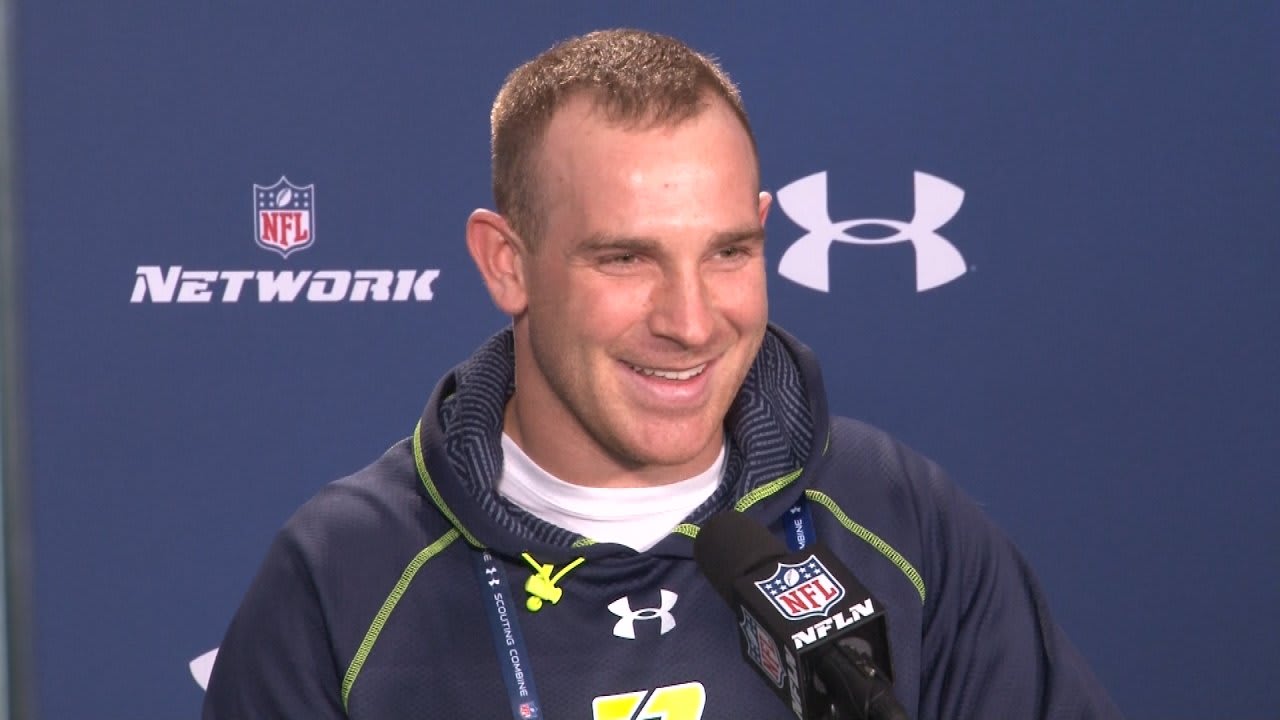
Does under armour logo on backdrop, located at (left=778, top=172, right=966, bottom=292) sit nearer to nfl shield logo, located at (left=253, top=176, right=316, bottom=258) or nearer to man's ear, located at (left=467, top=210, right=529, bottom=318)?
nfl shield logo, located at (left=253, top=176, right=316, bottom=258)

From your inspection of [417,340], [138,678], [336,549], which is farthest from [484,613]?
[138,678]

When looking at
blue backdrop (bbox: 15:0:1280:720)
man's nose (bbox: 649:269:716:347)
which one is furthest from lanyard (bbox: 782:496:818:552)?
blue backdrop (bbox: 15:0:1280:720)

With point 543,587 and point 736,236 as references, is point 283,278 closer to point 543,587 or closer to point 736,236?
point 543,587

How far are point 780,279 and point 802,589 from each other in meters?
1.25

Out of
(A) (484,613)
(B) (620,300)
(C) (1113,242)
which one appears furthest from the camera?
(C) (1113,242)

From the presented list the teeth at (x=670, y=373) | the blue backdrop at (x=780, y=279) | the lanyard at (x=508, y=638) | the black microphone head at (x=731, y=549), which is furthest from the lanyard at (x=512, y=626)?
the blue backdrop at (x=780, y=279)

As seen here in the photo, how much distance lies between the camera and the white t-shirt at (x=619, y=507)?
4.63 feet

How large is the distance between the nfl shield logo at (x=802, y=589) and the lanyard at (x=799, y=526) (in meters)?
0.44

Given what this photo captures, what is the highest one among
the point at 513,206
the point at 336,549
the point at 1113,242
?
the point at 513,206

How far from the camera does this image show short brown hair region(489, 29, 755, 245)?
1278 mm

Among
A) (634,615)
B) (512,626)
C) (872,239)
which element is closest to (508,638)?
(512,626)

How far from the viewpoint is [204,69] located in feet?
6.71

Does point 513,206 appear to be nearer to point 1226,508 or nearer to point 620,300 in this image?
point 620,300

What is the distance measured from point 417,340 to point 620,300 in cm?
89
